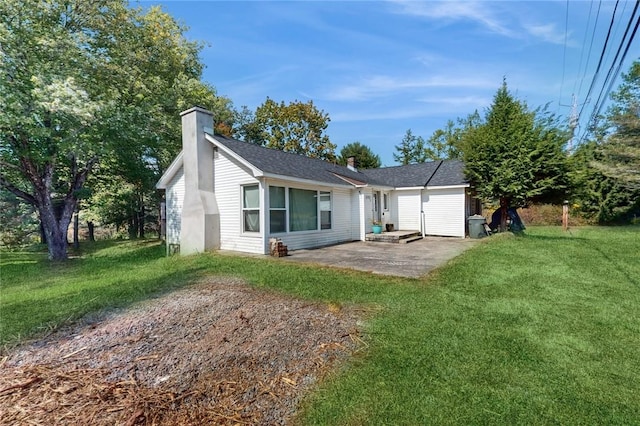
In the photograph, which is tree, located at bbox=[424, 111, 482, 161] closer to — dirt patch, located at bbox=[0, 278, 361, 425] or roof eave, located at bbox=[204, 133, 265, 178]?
roof eave, located at bbox=[204, 133, 265, 178]

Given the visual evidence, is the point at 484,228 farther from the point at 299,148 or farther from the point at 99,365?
the point at 299,148

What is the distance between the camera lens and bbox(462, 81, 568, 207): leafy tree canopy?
12.5 m

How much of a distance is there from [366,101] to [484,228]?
9108 millimetres

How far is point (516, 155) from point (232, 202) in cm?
1215

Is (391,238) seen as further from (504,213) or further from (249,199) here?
(249,199)

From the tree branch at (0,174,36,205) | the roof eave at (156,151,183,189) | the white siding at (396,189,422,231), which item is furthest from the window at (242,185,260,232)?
the tree branch at (0,174,36,205)

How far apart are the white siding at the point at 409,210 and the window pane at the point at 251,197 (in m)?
9.00

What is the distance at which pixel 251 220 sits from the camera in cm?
1026

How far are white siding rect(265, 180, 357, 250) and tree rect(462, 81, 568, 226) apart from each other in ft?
20.2

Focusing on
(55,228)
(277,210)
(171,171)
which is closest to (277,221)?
(277,210)

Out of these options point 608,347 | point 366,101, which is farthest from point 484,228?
point 608,347

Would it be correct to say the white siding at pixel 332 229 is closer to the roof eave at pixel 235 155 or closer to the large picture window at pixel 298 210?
the large picture window at pixel 298 210

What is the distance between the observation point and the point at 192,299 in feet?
18.0

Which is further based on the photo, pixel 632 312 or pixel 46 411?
pixel 632 312
